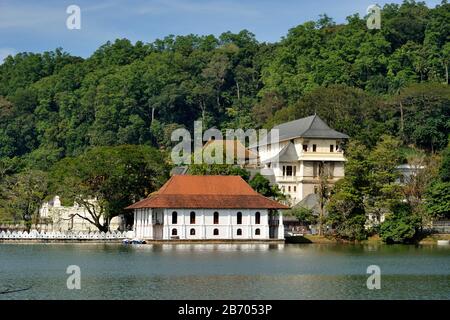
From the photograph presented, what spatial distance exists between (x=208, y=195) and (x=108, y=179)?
8.44 meters

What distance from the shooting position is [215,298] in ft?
126

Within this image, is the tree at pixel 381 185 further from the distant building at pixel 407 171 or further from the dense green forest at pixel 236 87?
the dense green forest at pixel 236 87

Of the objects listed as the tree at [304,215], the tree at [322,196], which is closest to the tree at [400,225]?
the tree at [322,196]

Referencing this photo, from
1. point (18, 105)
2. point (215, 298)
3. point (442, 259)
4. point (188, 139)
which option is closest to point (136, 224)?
point (442, 259)

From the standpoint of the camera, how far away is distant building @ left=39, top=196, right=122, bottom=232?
8412 cm

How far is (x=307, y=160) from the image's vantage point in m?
90.7

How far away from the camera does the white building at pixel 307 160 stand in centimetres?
9044

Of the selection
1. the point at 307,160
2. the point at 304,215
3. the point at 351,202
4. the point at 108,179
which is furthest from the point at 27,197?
the point at 351,202

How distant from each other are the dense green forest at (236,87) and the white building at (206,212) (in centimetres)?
2846

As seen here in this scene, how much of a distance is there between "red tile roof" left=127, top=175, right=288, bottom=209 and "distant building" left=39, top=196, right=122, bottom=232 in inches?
346

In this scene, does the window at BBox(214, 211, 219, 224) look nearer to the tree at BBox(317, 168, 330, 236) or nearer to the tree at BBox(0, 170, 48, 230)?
the tree at BBox(317, 168, 330, 236)
